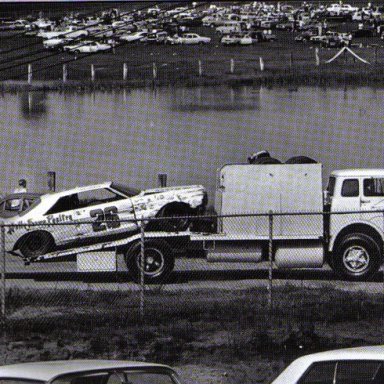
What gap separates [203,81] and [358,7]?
8.16 meters

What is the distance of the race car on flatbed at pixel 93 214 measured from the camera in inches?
867

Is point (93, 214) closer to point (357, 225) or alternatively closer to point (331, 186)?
point (331, 186)

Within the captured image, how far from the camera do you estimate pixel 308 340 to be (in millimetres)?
16219

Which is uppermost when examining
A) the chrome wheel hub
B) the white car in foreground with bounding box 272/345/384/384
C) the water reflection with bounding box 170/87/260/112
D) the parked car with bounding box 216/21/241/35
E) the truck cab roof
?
the parked car with bounding box 216/21/241/35

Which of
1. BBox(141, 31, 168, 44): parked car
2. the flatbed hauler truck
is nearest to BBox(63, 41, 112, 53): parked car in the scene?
BBox(141, 31, 168, 44): parked car

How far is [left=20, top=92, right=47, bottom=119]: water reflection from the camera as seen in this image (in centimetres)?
4056

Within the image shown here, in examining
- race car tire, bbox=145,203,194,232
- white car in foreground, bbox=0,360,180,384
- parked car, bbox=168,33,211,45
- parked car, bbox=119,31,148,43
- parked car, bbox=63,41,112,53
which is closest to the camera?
white car in foreground, bbox=0,360,180,384

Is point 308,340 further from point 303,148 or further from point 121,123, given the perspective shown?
point 121,123

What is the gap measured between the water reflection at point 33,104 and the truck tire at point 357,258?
20.8 meters

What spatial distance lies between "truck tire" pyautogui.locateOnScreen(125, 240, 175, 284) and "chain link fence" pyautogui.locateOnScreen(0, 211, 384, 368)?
0.06 ft

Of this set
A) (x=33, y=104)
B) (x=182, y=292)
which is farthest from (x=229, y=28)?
(x=182, y=292)

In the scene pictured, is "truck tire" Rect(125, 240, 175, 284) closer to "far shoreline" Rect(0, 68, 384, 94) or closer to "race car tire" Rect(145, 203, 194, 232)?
"race car tire" Rect(145, 203, 194, 232)

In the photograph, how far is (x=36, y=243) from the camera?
2223cm

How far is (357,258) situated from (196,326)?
521 cm
